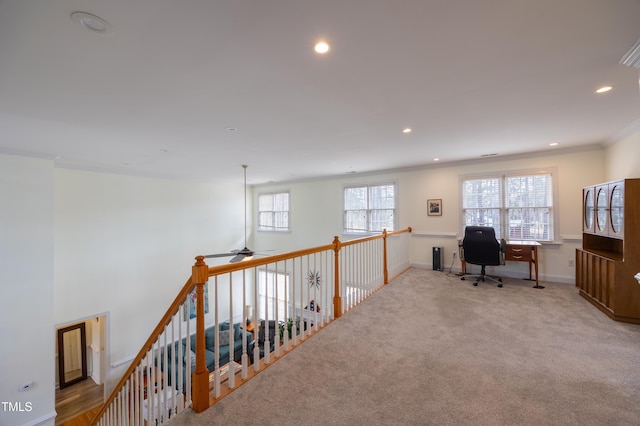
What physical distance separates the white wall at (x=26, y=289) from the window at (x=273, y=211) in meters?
5.34

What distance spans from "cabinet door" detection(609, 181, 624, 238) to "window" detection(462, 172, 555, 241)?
1416 millimetres

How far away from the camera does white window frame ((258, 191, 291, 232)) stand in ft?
27.6

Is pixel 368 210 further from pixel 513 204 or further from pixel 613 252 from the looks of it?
pixel 613 252

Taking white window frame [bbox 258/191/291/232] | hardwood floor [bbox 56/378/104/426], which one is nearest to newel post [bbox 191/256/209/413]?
hardwood floor [bbox 56/378/104/426]

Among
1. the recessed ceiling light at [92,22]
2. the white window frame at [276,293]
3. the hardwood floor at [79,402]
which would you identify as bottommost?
the hardwood floor at [79,402]

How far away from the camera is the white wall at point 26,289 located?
3850mm

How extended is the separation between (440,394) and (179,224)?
737 cm

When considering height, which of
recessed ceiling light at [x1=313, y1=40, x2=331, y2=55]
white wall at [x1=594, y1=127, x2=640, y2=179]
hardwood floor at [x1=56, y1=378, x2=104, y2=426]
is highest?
recessed ceiling light at [x1=313, y1=40, x2=331, y2=55]

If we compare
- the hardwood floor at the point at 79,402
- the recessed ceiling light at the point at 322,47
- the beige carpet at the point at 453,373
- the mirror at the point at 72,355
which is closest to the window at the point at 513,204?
the beige carpet at the point at 453,373

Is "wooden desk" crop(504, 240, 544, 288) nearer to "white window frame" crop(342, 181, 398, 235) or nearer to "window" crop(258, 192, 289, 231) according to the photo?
"white window frame" crop(342, 181, 398, 235)

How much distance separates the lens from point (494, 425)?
5.16 ft

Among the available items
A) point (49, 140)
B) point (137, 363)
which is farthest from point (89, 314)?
point (137, 363)

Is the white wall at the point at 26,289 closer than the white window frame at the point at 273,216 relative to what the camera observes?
Yes

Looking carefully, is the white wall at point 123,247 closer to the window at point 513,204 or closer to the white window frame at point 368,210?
the white window frame at point 368,210
